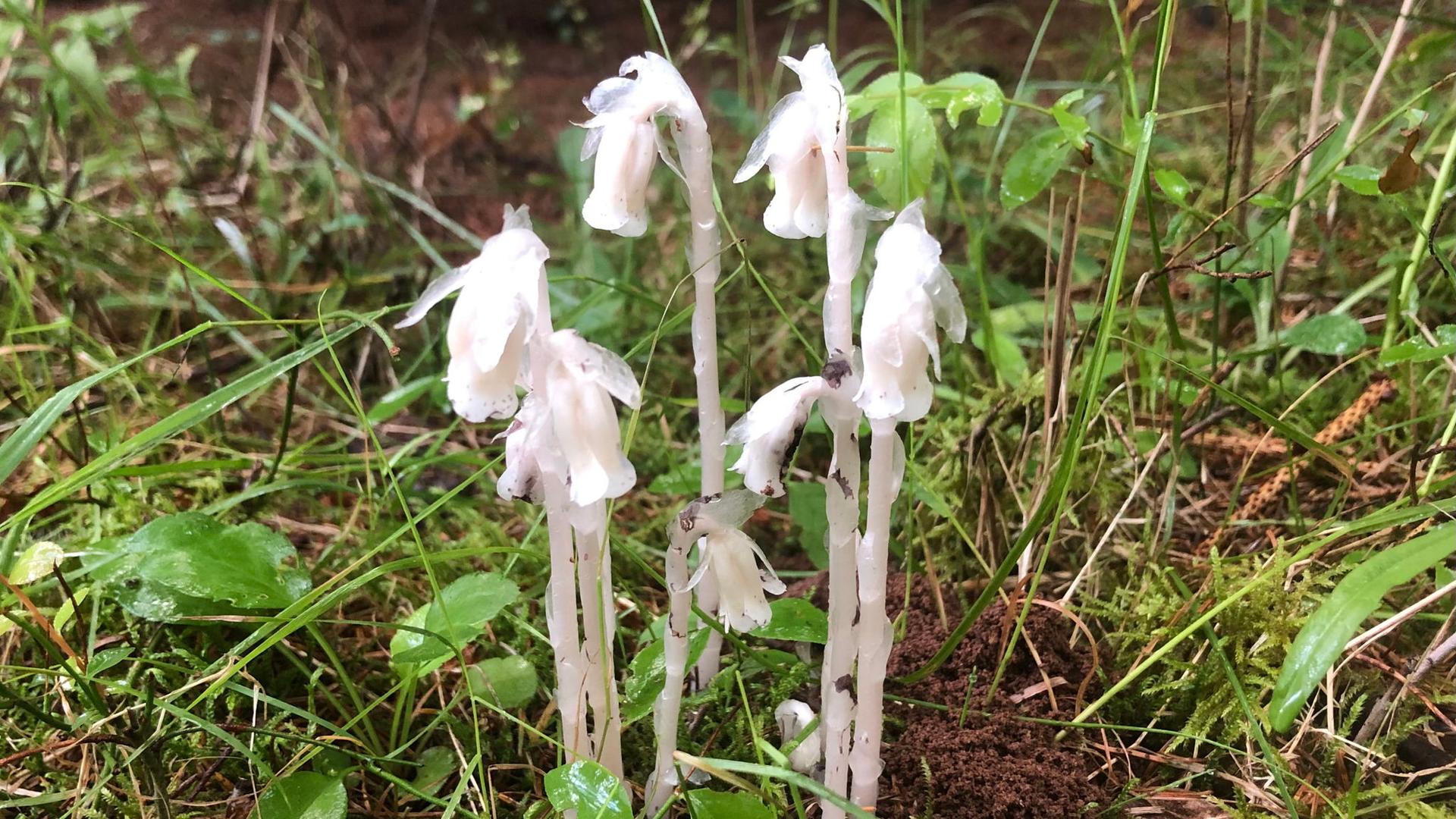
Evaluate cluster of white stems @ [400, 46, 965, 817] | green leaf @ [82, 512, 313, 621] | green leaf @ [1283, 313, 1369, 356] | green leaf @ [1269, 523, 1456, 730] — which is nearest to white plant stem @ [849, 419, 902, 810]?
cluster of white stems @ [400, 46, 965, 817]

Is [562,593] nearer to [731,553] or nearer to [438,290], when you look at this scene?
[731,553]

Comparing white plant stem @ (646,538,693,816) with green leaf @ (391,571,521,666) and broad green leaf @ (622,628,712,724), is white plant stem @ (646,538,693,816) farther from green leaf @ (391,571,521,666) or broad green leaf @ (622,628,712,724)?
green leaf @ (391,571,521,666)

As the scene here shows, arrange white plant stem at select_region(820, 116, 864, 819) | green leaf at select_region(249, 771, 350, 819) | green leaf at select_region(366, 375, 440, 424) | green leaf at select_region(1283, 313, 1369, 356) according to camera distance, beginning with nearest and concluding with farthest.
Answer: white plant stem at select_region(820, 116, 864, 819)
green leaf at select_region(249, 771, 350, 819)
green leaf at select_region(1283, 313, 1369, 356)
green leaf at select_region(366, 375, 440, 424)

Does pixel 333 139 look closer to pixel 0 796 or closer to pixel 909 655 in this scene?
pixel 0 796

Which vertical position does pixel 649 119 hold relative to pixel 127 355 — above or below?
above

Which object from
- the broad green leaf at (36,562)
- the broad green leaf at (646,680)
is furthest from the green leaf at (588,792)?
the broad green leaf at (36,562)

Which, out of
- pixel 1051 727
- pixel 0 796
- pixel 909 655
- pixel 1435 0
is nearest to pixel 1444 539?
pixel 1051 727
